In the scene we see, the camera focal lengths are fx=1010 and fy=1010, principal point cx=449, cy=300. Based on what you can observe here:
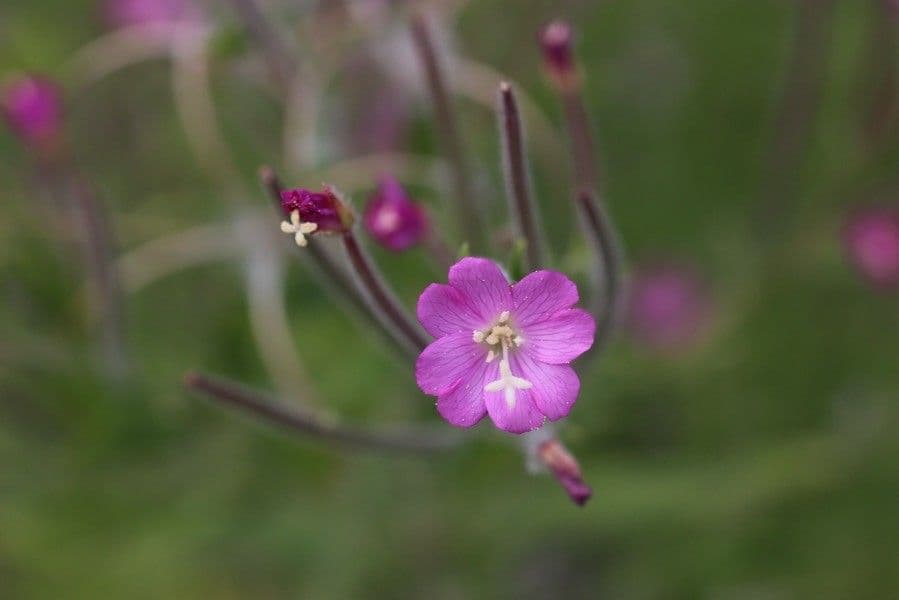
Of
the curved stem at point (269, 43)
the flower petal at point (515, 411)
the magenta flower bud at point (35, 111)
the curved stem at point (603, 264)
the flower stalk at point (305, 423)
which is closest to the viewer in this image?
the flower petal at point (515, 411)

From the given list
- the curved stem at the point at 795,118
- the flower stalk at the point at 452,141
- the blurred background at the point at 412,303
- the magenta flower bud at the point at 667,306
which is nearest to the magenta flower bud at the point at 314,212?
the flower stalk at the point at 452,141

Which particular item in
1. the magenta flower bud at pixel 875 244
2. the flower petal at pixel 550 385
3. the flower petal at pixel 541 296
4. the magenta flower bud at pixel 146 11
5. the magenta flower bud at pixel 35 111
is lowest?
the flower petal at pixel 550 385

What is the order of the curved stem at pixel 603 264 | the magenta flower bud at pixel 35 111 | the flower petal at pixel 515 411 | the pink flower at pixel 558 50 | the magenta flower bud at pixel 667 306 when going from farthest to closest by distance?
the magenta flower bud at pixel 667 306
the magenta flower bud at pixel 35 111
the pink flower at pixel 558 50
the curved stem at pixel 603 264
the flower petal at pixel 515 411

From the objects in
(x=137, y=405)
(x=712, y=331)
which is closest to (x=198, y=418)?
(x=137, y=405)

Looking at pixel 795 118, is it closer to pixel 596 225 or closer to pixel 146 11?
pixel 596 225

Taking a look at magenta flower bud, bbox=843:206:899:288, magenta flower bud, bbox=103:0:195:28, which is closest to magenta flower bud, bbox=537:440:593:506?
magenta flower bud, bbox=843:206:899:288

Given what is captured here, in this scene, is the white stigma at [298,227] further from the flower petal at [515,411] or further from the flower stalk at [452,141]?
the flower stalk at [452,141]
